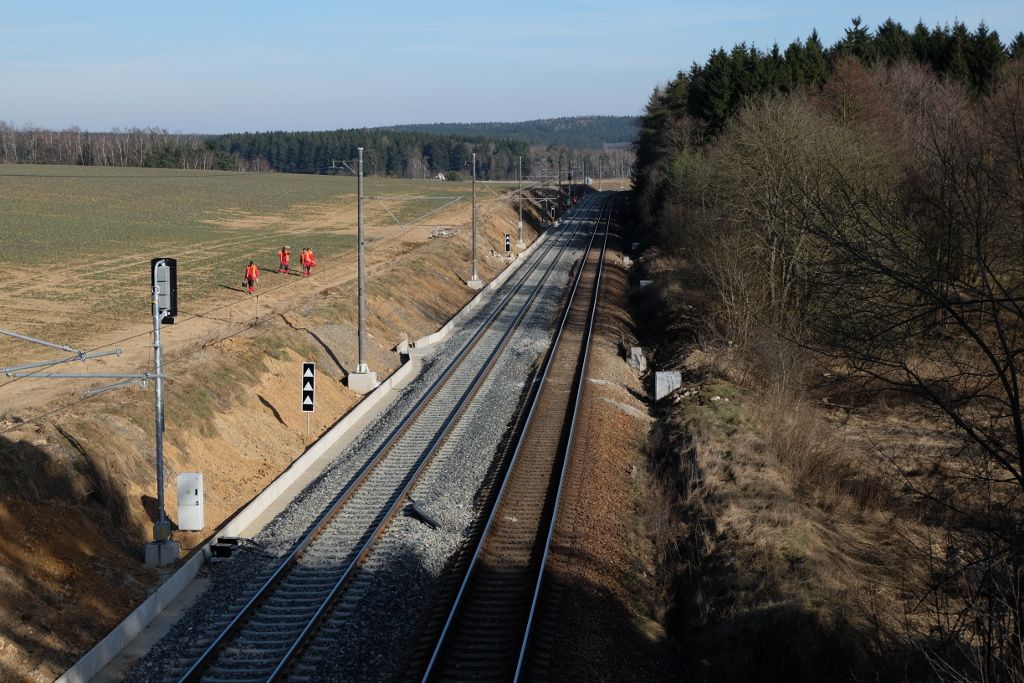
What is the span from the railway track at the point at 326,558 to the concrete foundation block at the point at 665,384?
5154 mm

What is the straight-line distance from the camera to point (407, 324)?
38969mm

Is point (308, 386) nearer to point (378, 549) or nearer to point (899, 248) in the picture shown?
point (378, 549)

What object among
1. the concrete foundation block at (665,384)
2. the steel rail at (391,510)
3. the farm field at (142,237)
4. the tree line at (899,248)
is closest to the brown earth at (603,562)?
the concrete foundation block at (665,384)

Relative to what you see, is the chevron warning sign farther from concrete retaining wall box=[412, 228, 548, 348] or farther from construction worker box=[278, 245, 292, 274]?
construction worker box=[278, 245, 292, 274]

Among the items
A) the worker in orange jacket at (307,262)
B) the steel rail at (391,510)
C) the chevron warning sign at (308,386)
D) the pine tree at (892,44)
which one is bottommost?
the steel rail at (391,510)

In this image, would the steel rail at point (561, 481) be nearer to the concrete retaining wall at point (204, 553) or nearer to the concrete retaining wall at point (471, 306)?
the concrete retaining wall at point (204, 553)

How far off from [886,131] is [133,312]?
27592 millimetres

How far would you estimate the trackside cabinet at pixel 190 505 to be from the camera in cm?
1702

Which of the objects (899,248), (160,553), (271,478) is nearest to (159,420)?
(160,553)

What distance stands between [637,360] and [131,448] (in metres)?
19.0

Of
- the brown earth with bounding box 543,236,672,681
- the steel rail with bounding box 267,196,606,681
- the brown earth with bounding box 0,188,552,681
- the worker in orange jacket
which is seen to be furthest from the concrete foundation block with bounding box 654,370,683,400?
the worker in orange jacket

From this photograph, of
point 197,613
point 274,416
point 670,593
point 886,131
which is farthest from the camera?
point 886,131

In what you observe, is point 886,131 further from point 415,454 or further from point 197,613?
point 197,613

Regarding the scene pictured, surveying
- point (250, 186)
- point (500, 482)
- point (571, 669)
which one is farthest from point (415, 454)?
point (250, 186)
